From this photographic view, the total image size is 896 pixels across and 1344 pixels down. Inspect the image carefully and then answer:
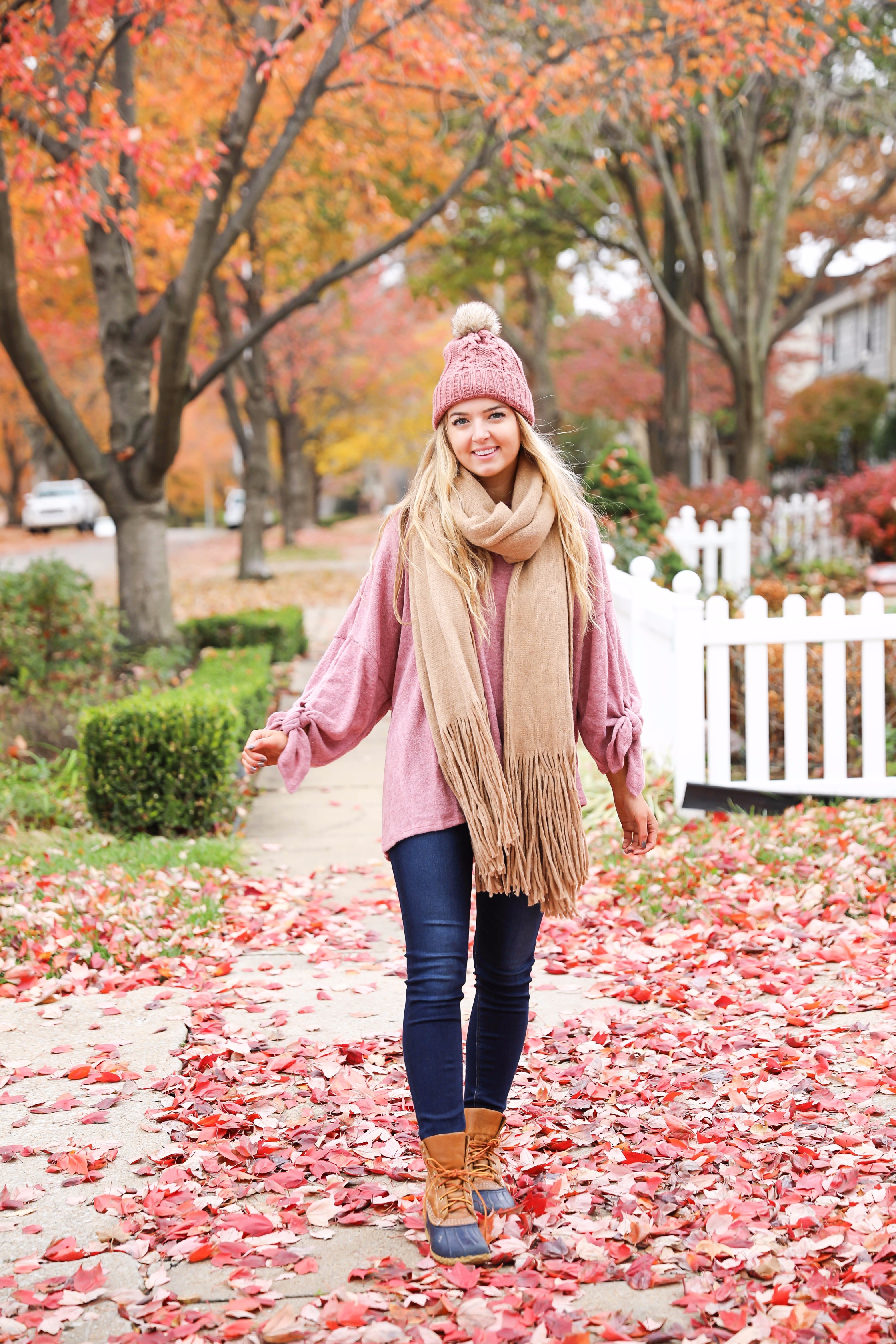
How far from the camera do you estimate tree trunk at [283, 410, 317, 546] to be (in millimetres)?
28250

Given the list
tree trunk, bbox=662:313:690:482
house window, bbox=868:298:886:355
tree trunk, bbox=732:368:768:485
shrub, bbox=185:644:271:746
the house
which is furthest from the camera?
house window, bbox=868:298:886:355

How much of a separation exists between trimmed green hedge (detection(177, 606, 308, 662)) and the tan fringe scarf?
7.46 meters

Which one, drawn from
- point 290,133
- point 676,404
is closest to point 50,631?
point 290,133

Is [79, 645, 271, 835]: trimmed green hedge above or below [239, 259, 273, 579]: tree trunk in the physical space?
below

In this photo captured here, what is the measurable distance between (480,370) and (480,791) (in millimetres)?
906

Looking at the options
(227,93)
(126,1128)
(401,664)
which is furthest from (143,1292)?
(227,93)

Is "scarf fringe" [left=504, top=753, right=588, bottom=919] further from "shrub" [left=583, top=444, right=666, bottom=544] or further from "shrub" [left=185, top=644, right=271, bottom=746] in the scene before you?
"shrub" [left=583, top=444, right=666, bottom=544]

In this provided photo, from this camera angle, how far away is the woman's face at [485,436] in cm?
264

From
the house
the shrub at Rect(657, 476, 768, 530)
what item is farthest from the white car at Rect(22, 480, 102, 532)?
the shrub at Rect(657, 476, 768, 530)

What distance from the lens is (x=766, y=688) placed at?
5.75 m

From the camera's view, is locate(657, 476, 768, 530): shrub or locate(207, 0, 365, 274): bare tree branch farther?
locate(657, 476, 768, 530): shrub

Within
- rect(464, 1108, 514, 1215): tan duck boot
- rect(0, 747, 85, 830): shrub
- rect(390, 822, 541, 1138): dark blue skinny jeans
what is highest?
rect(390, 822, 541, 1138): dark blue skinny jeans

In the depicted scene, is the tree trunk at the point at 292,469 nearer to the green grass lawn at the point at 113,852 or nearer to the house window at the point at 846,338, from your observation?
the house window at the point at 846,338

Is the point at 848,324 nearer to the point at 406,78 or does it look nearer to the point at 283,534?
the point at 283,534
